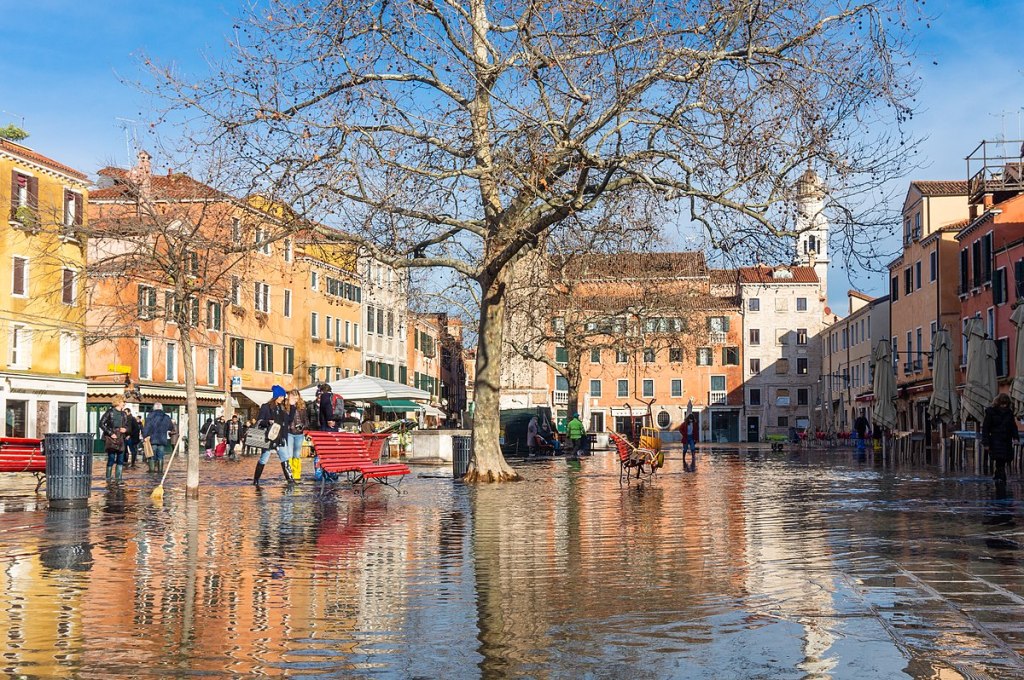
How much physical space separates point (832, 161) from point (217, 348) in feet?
172

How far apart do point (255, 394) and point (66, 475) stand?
53.2 m

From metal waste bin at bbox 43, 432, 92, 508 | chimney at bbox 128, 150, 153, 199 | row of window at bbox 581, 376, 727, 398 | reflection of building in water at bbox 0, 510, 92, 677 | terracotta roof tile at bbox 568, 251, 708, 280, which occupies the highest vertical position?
terracotta roof tile at bbox 568, 251, 708, 280

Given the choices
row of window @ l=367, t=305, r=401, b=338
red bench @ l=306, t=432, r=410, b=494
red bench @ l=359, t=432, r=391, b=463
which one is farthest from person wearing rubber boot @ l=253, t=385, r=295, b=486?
row of window @ l=367, t=305, r=401, b=338

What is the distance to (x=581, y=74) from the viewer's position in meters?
19.9

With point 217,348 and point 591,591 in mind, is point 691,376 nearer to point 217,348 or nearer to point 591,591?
point 217,348

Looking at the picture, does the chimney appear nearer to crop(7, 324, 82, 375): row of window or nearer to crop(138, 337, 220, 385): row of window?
crop(7, 324, 82, 375): row of window

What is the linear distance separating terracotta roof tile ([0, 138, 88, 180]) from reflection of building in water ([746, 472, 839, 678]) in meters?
44.6

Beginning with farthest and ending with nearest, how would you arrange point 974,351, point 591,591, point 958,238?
point 958,238 → point 974,351 → point 591,591


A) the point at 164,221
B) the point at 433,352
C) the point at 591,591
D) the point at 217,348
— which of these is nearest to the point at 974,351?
the point at 164,221

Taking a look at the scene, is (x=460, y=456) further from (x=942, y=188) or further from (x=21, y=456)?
(x=942, y=188)

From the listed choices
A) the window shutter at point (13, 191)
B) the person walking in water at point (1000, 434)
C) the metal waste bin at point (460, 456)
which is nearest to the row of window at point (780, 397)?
the window shutter at point (13, 191)

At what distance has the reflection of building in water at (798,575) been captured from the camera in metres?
6.47

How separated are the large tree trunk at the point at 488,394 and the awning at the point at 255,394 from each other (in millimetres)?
45979

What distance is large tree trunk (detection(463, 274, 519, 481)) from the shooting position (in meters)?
23.4
